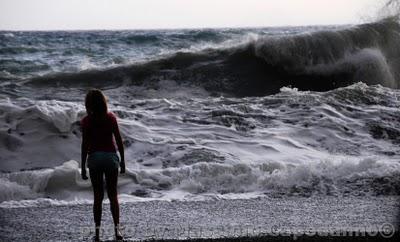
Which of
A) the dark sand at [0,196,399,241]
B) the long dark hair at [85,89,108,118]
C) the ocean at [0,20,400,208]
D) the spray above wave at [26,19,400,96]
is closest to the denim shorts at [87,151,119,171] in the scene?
the long dark hair at [85,89,108,118]

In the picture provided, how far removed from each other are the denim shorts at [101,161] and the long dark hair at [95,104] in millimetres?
302

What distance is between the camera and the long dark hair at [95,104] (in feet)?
14.4

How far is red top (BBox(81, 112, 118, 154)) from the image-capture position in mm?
4449

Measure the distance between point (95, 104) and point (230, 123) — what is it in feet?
16.9

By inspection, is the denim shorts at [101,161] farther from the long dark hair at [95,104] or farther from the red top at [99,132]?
the long dark hair at [95,104]

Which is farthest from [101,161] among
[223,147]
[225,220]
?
[223,147]

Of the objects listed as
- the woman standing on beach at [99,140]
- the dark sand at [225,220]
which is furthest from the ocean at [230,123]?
the woman standing on beach at [99,140]

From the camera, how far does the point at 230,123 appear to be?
30.8 ft

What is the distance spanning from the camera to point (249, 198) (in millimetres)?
6004

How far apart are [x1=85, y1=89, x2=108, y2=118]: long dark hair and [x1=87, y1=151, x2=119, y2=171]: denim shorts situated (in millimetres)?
302

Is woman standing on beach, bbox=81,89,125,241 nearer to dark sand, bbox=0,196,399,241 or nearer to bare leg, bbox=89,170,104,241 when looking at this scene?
bare leg, bbox=89,170,104,241

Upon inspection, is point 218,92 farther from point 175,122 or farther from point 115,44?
point 115,44

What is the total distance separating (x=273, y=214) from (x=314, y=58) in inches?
431

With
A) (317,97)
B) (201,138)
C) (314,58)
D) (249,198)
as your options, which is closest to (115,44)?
(314,58)
